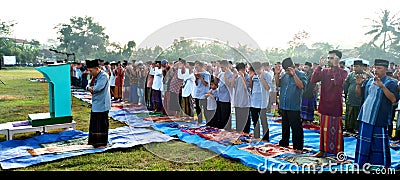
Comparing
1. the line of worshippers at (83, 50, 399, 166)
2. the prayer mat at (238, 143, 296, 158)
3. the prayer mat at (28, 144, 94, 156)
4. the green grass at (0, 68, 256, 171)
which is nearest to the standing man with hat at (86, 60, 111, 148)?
the prayer mat at (28, 144, 94, 156)

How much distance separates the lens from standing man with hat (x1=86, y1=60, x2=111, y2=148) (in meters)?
5.57

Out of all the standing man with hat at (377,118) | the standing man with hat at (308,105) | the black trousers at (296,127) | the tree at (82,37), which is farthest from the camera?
the tree at (82,37)

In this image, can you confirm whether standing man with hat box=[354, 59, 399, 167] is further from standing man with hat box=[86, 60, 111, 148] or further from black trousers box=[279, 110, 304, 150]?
standing man with hat box=[86, 60, 111, 148]

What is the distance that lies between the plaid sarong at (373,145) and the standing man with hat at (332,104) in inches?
25.4

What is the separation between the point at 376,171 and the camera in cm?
421

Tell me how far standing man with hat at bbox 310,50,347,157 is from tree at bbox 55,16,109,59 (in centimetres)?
4500

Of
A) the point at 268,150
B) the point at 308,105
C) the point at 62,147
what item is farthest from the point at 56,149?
the point at 308,105

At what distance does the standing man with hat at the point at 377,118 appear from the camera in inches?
164

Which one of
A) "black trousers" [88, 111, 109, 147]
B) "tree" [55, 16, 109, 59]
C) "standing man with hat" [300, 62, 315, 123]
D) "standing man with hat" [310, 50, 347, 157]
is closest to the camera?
"standing man with hat" [310, 50, 347, 157]

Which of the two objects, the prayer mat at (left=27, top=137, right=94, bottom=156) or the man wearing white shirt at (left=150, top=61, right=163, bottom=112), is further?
the man wearing white shirt at (left=150, top=61, right=163, bottom=112)

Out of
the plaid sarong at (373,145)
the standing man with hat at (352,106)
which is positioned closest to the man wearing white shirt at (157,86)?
the standing man with hat at (352,106)

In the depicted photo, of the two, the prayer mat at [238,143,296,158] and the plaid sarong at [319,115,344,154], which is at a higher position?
the plaid sarong at [319,115,344,154]

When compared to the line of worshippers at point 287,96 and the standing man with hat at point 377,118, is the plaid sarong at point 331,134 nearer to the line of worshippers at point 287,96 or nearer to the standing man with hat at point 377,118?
the line of worshippers at point 287,96

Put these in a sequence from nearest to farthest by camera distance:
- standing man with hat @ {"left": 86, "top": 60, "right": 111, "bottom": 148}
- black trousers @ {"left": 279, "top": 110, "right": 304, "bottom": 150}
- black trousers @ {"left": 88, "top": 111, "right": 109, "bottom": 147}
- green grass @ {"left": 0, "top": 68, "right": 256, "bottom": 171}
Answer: green grass @ {"left": 0, "top": 68, "right": 256, "bottom": 171} < black trousers @ {"left": 279, "top": 110, "right": 304, "bottom": 150} < standing man with hat @ {"left": 86, "top": 60, "right": 111, "bottom": 148} < black trousers @ {"left": 88, "top": 111, "right": 109, "bottom": 147}
